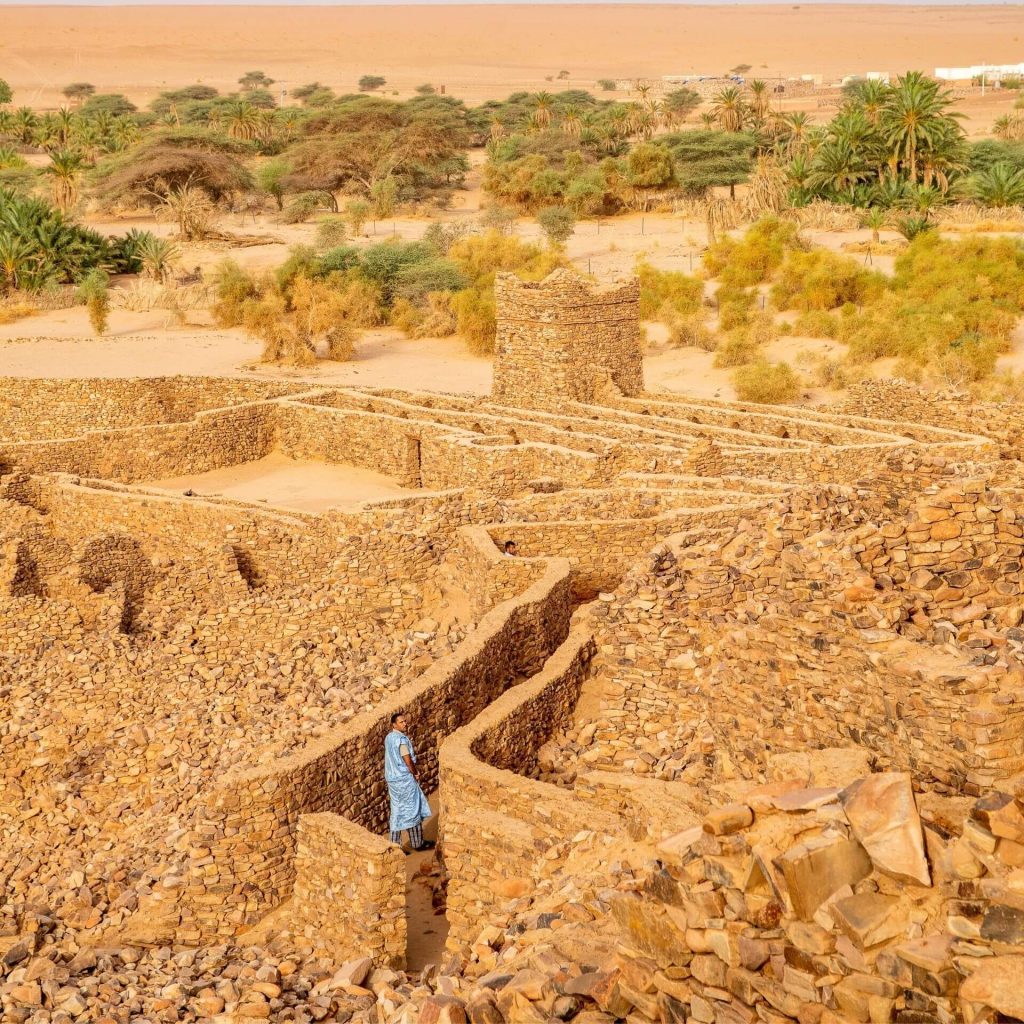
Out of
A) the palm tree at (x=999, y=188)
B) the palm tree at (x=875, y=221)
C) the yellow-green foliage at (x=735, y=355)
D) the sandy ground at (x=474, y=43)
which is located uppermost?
the sandy ground at (x=474, y=43)

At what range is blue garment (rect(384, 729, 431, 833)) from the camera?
8.97 metres

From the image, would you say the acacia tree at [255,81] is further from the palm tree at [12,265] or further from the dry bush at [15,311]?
the dry bush at [15,311]

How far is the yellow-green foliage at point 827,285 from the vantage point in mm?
27812

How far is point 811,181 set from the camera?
38625 mm

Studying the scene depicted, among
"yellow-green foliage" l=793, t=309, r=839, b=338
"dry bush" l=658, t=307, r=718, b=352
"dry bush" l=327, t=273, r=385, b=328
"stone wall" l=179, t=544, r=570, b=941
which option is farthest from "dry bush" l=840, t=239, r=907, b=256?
"stone wall" l=179, t=544, r=570, b=941

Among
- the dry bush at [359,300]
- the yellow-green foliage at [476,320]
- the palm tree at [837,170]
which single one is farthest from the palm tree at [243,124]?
the yellow-green foliage at [476,320]

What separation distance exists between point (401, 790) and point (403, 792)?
0.02m

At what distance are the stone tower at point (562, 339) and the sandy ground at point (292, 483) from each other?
219 centimetres

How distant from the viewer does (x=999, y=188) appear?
35156 millimetres

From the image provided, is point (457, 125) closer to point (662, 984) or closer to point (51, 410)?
point (51, 410)

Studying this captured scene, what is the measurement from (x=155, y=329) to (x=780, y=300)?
40.3ft

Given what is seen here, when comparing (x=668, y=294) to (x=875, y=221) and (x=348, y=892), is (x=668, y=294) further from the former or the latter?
(x=348, y=892)

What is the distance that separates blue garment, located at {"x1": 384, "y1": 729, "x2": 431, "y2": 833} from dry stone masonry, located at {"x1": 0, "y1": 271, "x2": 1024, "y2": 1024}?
195mm

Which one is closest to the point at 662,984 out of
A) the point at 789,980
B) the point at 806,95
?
the point at 789,980
